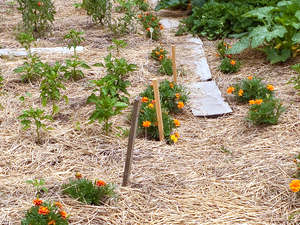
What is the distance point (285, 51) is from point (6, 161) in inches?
125

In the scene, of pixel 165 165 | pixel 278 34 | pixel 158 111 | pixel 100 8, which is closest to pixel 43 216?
pixel 165 165

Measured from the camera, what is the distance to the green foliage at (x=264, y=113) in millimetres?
3439

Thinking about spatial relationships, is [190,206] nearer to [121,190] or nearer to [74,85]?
[121,190]

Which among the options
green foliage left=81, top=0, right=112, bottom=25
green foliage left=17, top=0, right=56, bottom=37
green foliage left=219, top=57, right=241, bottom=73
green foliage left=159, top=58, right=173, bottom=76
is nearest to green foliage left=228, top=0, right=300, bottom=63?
green foliage left=219, top=57, right=241, bottom=73

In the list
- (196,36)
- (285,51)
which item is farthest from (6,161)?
(196,36)

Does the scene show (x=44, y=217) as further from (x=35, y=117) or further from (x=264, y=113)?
(x=264, y=113)

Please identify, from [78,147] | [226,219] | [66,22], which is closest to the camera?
[226,219]

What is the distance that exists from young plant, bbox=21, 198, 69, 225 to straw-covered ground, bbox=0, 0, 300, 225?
0.16m

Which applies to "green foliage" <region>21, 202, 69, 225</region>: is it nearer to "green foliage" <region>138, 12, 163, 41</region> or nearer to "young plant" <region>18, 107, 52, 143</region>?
"young plant" <region>18, 107, 52, 143</region>

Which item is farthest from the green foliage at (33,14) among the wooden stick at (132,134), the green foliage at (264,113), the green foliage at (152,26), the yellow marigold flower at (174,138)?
the wooden stick at (132,134)

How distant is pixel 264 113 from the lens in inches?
135

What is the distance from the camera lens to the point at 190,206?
259 centimetres

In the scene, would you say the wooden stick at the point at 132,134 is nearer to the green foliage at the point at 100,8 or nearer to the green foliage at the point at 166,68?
the green foliage at the point at 166,68

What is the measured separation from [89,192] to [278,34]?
2.90 metres
